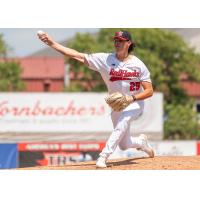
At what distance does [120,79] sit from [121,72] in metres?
0.11

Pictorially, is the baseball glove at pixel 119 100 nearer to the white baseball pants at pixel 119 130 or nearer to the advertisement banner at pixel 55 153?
the white baseball pants at pixel 119 130

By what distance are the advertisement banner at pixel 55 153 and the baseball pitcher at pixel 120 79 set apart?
1492 cm

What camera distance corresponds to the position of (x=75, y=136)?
36938 mm

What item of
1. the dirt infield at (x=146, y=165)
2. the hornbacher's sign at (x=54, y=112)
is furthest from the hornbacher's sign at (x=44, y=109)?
the dirt infield at (x=146, y=165)

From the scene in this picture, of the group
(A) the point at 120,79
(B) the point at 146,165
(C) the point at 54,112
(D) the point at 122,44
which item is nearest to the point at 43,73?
(C) the point at 54,112

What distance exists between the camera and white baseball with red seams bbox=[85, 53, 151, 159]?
1241 centimetres

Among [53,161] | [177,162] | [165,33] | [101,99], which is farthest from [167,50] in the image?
[177,162]

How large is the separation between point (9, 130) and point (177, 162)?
23.2 metres

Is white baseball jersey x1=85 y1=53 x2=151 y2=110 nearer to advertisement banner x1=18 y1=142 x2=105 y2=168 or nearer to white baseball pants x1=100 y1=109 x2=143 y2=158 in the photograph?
white baseball pants x1=100 y1=109 x2=143 y2=158

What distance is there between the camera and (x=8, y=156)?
26.6m

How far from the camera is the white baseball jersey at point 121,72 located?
12.4 metres

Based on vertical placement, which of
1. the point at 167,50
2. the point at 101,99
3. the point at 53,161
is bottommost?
the point at 53,161

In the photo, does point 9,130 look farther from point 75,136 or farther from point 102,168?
point 102,168

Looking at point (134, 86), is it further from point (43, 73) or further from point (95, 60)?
point (43, 73)
